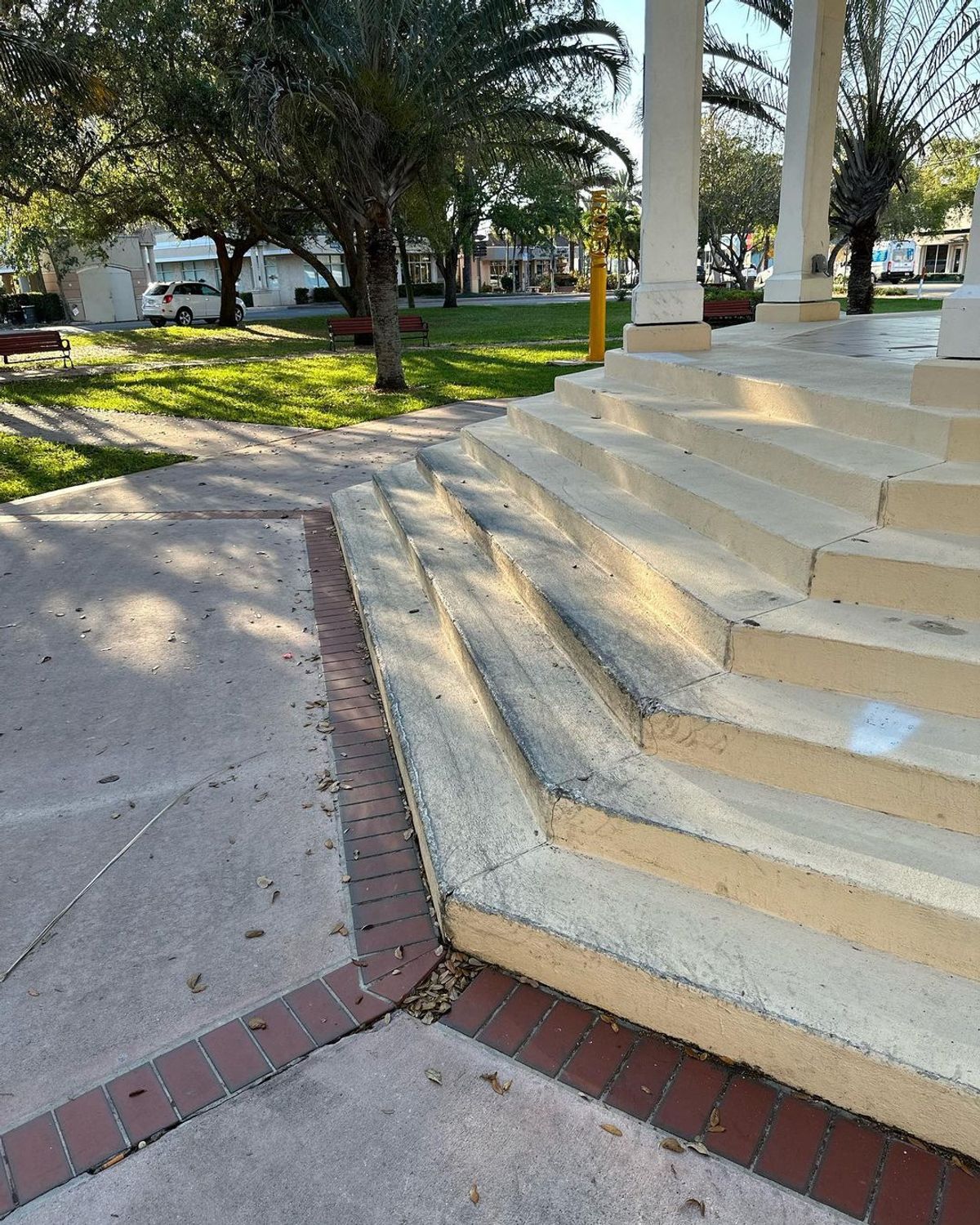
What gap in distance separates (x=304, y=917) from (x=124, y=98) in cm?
2107

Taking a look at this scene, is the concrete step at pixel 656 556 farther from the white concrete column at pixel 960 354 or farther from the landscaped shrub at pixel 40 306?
the landscaped shrub at pixel 40 306

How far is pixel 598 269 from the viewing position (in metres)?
15.1

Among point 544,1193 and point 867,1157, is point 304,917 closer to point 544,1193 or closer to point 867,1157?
point 544,1193

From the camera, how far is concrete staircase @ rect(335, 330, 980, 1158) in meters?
2.22

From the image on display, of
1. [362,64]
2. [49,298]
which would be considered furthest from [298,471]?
[49,298]

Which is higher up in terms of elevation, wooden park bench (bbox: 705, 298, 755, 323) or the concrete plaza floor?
wooden park bench (bbox: 705, 298, 755, 323)

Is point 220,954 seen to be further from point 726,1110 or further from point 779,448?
point 779,448

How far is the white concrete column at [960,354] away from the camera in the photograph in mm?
3922

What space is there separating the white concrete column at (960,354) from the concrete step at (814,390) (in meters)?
0.11

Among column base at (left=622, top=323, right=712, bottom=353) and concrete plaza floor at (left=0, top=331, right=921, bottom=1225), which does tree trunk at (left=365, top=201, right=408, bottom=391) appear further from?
concrete plaza floor at (left=0, top=331, right=921, bottom=1225)

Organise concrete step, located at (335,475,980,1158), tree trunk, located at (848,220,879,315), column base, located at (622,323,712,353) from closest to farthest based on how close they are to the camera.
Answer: concrete step, located at (335,475,980,1158), column base, located at (622,323,712,353), tree trunk, located at (848,220,879,315)

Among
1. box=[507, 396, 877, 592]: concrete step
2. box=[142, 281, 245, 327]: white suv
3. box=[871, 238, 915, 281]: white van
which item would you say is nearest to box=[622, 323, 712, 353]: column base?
box=[507, 396, 877, 592]: concrete step

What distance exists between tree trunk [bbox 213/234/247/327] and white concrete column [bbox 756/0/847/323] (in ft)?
74.2

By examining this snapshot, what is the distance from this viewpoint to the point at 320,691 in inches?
172
